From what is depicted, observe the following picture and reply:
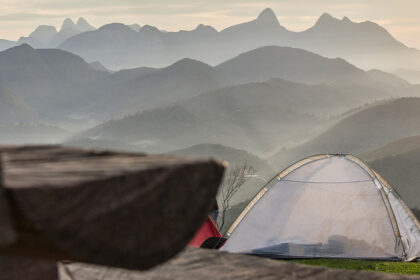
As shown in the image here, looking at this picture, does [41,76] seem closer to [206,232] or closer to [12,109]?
[12,109]

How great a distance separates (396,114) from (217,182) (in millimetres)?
71553

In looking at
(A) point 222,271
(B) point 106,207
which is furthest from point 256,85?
Result: (B) point 106,207

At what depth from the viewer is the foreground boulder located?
1229 millimetres

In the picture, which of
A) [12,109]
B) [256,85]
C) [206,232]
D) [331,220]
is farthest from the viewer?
[12,109]

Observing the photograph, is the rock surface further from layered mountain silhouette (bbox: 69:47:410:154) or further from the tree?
layered mountain silhouette (bbox: 69:47:410:154)

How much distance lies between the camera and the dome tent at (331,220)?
27.9ft

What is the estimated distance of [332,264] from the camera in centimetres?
819

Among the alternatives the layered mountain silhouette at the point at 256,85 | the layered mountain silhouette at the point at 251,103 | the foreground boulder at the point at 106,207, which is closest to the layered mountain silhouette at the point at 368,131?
the layered mountain silhouette at the point at 251,103

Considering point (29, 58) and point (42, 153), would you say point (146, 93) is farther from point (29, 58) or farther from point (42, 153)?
point (42, 153)

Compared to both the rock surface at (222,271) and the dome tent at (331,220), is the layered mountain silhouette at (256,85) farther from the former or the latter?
the rock surface at (222,271)

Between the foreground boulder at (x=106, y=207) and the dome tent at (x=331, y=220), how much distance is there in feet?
24.3

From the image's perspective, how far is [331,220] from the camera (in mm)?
8656

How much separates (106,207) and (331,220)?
7.70m

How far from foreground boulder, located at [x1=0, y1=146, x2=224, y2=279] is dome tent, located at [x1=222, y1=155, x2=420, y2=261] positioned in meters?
7.41
